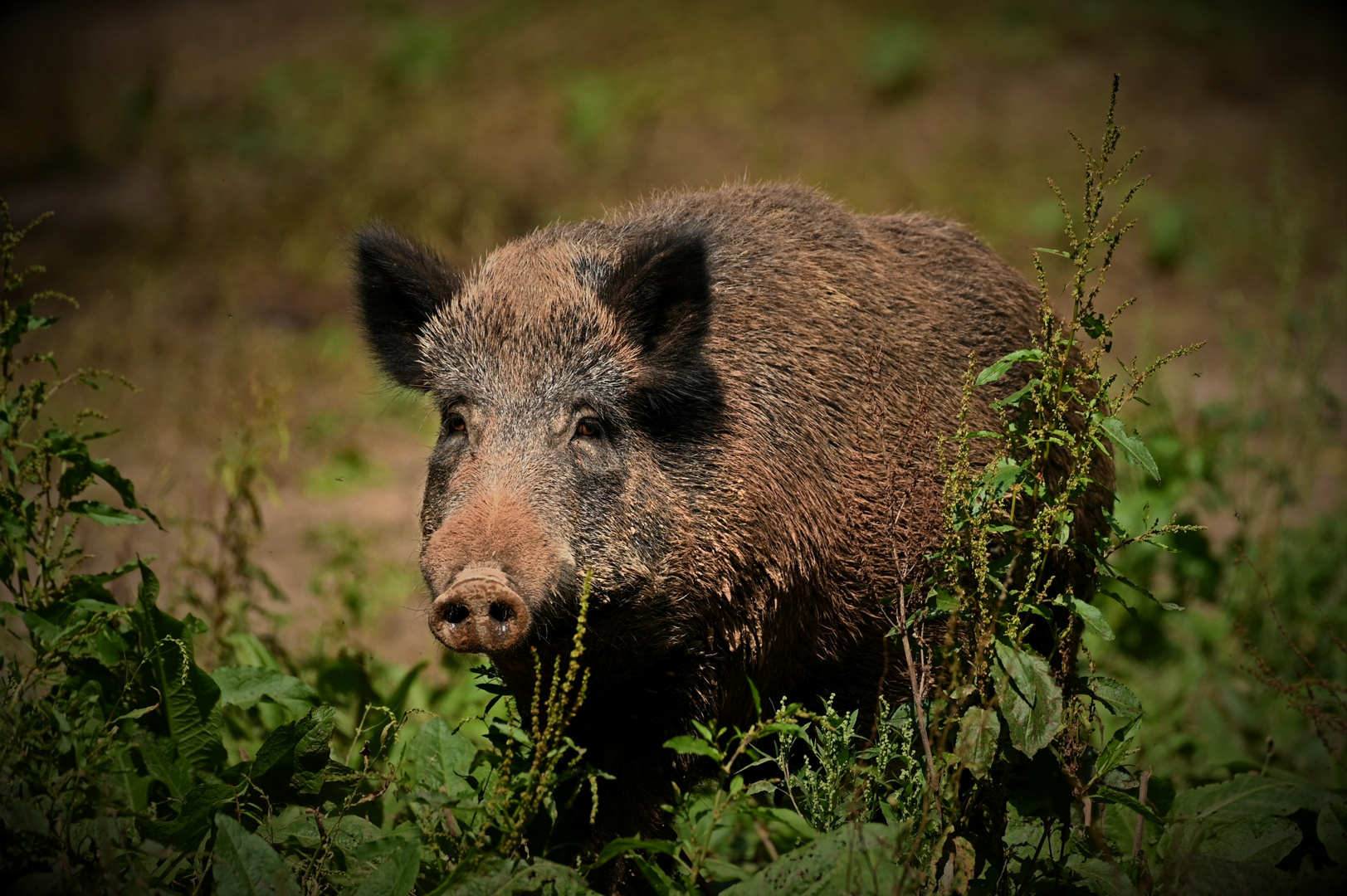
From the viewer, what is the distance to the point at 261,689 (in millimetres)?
3467

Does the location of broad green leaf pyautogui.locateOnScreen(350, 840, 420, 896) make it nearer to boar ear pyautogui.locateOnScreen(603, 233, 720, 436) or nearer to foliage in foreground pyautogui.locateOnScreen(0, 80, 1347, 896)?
foliage in foreground pyautogui.locateOnScreen(0, 80, 1347, 896)

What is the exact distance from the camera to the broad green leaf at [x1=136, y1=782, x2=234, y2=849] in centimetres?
273

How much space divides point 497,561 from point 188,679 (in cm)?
107

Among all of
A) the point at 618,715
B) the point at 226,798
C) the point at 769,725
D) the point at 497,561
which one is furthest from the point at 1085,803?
the point at 226,798

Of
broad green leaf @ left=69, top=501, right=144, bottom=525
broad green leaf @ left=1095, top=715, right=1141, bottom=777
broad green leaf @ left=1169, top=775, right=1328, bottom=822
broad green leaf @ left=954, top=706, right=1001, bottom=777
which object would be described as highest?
broad green leaf @ left=69, top=501, right=144, bottom=525

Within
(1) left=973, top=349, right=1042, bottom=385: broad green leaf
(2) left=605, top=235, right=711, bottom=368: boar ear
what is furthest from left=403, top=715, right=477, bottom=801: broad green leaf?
(1) left=973, top=349, right=1042, bottom=385: broad green leaf

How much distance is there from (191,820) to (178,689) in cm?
48

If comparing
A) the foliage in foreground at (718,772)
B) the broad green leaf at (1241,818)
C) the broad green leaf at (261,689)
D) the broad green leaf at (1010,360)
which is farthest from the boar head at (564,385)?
the broad green leaf at (1241,818)

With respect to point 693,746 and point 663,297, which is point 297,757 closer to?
point 693,746

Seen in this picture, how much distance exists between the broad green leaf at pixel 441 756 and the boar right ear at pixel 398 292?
1.09 meters

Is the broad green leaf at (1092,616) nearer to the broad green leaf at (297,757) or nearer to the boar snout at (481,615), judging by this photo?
the boar snout at (481,615)

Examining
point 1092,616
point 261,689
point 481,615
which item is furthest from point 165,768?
point 1092,616

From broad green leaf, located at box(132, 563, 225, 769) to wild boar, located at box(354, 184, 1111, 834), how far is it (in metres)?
0.76

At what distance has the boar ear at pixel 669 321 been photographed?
3393 millimetres
